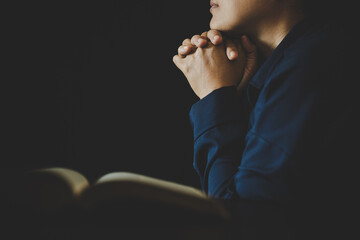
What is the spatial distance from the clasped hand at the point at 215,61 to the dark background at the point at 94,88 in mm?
183

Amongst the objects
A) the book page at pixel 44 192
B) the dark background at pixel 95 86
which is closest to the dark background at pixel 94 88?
the dark background at pixel 95 86

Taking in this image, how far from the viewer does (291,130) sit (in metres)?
0.61

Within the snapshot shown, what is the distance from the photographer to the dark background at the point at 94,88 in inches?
41.8

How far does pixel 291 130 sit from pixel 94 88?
0.81 meters

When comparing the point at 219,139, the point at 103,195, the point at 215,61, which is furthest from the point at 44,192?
the point at 215,61

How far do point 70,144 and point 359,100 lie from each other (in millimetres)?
1033

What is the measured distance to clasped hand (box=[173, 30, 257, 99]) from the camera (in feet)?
3.06

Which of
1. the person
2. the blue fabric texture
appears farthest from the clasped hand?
the blue fabric texture

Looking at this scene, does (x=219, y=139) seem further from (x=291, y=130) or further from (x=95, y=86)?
(x=95, y=86)

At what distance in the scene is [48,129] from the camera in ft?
3.60

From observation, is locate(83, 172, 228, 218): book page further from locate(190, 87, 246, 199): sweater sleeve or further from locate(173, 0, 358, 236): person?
locate(190, 87, 246, 199): sweater sleeve

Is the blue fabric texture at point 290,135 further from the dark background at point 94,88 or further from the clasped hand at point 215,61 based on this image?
the dark background at point 94,88

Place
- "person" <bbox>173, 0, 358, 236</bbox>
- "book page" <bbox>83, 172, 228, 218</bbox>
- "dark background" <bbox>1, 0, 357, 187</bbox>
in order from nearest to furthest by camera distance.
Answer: "book page" <bbox>83, 172, 228, 218</bbox>
"person" <bbox>173, 0, 358, 236</bbox>
"dark background" <bbox>1, 0, 357, 187</bbox>

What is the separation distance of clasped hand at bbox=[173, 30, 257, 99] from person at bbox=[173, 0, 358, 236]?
A: 3.4 inches
